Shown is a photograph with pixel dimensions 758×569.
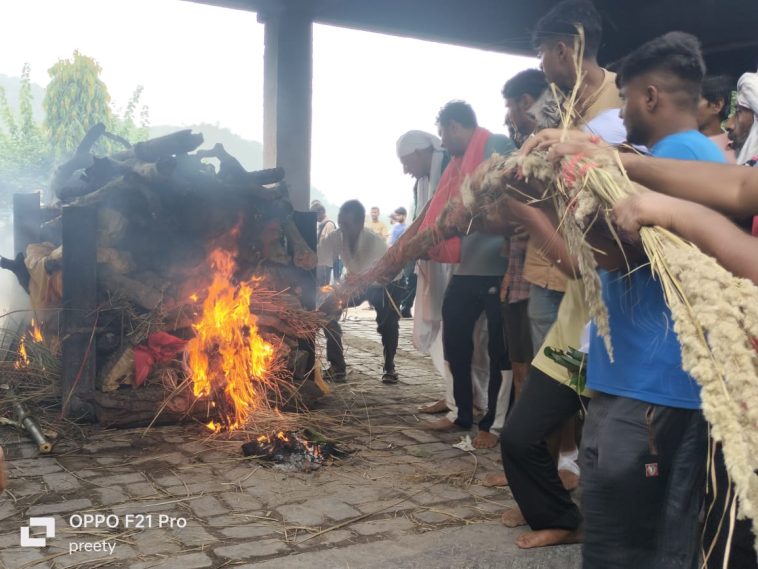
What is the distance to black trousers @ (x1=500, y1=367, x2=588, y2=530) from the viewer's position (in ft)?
11.0

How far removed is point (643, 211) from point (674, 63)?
85 cm

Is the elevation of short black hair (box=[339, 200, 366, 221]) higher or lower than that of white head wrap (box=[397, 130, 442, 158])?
lower

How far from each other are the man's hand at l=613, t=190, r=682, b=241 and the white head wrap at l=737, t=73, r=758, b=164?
1999 millimetres

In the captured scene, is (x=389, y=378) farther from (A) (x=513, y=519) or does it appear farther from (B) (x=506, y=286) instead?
(A) (x=513, y=519)

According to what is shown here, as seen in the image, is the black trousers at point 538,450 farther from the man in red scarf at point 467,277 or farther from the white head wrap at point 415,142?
the white head wrap at point 415,142

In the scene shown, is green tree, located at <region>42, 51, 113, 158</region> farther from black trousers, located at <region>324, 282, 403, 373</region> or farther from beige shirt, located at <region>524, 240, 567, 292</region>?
beige shirt, located at <region>524, 240, 567, 292</region>

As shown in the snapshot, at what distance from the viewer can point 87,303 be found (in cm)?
583

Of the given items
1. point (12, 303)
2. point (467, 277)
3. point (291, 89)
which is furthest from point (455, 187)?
point (12, 303)

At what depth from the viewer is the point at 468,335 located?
18.9 ft

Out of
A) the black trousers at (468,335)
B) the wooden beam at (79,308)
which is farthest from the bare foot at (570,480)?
the wooden beam at (79,308)

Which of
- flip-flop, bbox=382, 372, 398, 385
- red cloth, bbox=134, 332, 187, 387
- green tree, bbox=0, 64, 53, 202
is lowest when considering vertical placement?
flip-flop, bbox=382, 372, 398, 385

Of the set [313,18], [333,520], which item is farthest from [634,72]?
[313,18]

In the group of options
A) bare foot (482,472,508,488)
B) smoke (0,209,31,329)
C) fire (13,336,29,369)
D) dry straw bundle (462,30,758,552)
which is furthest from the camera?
smoke (0,209,31,329)

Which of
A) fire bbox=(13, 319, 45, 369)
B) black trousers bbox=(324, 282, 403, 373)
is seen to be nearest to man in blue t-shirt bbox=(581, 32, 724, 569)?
black trousers bbox=(324, 282, 403, 373)
